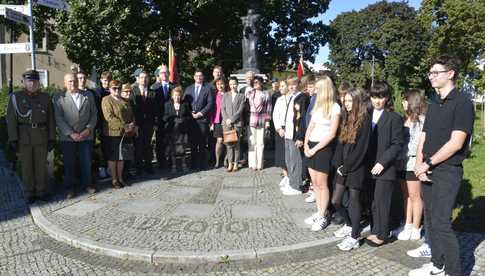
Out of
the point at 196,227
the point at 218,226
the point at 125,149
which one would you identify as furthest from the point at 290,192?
the point at 125,149

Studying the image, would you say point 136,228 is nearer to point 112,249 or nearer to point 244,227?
point 112,249

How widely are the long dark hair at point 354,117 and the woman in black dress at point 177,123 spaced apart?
4.32 metres

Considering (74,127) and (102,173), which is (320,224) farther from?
(102,173)

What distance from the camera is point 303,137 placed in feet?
20.6

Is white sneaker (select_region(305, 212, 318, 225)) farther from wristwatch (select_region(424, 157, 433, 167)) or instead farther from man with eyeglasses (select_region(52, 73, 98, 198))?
man with eyeglasses (select_region(52, 73, 98, 198))

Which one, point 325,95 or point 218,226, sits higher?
point 325,95

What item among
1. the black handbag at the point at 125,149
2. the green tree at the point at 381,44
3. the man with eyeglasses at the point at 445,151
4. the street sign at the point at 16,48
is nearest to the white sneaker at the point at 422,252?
the man with eyeglasses at the point at 445,151

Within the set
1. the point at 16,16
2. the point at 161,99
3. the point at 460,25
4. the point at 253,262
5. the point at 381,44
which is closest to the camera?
the point at 253,262

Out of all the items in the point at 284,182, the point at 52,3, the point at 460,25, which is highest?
the point at 460,25

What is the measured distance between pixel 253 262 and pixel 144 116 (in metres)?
4.56

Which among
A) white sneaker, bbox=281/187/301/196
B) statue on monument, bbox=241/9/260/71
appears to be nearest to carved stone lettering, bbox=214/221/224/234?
white sneaker, bbox=281/187/301/196

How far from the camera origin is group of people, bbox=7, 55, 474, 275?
3.86m

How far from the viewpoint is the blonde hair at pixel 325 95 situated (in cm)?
505

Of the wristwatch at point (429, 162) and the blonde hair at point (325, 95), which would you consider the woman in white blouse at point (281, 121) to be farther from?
the wristwatch at point (429, 162)
